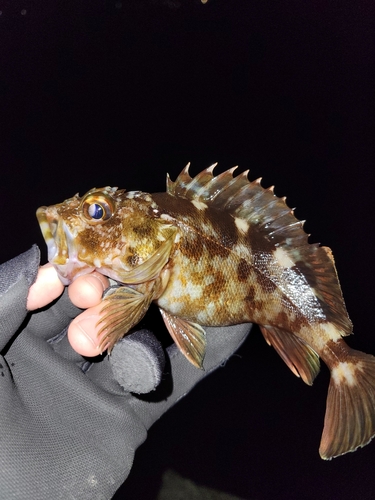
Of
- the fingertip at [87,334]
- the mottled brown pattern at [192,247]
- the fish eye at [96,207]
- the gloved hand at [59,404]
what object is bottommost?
the gloved hand at [59,404]

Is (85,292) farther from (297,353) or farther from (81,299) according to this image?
(297,353)

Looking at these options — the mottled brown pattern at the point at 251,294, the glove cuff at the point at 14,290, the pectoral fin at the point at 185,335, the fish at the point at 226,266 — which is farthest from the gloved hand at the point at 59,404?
the mottled brown pattern at the point at 251,294

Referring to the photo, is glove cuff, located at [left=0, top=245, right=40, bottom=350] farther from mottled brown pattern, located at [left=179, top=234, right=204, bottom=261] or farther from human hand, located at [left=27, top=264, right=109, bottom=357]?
mottled brown pattern, located at [left=179, top=234, right=204, bottom=261]

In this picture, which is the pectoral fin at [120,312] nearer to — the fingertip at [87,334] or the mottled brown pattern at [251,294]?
the fingertip at [87,334]

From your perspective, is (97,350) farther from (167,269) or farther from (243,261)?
(243,261)

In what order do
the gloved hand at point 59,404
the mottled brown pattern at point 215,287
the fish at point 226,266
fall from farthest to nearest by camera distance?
1. the mottled brown pattern at point 215,287
2. the fish at point 226,266
3. the gloved hand at point 59,404

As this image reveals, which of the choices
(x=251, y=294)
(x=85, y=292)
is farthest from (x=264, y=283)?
(x=85, y=292)

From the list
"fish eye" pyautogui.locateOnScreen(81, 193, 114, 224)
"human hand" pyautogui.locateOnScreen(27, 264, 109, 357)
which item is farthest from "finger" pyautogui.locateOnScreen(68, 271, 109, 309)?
"fish eye" pyautogui.locateOnScreen(81, 193, 114, 224)
